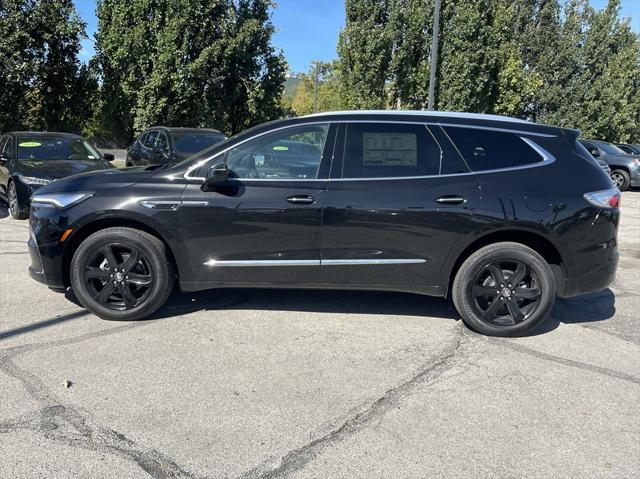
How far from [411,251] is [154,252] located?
2102 millimetres

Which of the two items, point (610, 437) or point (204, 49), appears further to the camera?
point (204, 49)

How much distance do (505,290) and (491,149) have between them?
1.17m

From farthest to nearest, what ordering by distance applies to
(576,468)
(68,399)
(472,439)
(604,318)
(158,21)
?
(158,21) → (604,318) → (68,399) → (472,439) → (576,468)

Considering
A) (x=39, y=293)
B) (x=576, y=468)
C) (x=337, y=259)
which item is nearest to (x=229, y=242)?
(x=337, y=259)

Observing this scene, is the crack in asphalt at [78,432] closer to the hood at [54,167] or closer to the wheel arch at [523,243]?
the wheel arch at [523,243]

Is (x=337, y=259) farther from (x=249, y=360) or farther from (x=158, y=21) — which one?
(x=158, y=21)

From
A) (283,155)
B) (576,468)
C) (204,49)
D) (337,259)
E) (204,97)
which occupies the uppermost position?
(204,49)

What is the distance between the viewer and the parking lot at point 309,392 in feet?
8.91

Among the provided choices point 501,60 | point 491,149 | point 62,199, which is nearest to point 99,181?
point 62,199

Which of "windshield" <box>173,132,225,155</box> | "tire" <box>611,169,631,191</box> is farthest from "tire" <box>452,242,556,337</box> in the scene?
"tire" <box>611,169,631,191</box>

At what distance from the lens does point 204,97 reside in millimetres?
18875

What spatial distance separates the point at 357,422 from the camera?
10.1 ft

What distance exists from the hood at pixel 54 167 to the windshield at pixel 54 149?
0.26 metres

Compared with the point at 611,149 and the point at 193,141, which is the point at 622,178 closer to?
the point at 611,149
